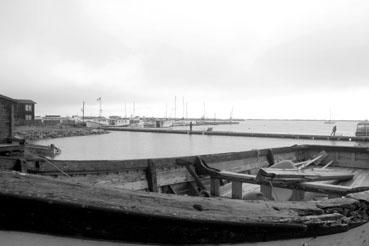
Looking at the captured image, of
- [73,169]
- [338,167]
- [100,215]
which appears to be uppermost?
[100,215]

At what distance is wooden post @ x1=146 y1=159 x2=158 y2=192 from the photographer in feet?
21.8

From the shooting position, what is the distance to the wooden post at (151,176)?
664cm

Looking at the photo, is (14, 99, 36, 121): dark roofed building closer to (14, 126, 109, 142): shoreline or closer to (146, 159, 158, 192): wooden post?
(14, 126, 109, 142): shoreline

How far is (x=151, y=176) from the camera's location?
22.2ft

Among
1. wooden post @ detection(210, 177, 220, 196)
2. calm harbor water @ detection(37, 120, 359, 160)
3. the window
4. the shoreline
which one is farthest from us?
the window

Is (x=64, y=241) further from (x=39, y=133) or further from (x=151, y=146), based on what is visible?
(x=39, y=133)

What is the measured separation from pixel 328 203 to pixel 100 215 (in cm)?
205

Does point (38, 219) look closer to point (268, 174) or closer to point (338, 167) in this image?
point (268, 174)

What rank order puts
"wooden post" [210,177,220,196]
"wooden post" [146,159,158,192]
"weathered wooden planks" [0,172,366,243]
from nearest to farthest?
"weathered wooden planks" [0,172,366,243]
"wooden post" [146,159,158,192]
"wooden post" [210,177,220,196]

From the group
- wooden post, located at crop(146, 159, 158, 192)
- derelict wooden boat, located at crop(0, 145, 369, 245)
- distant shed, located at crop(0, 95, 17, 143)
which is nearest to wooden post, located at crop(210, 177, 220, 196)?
wooden post, located at crop(146, 159, 158, 192)

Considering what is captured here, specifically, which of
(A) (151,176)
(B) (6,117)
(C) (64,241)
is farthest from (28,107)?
(C) (64,241)

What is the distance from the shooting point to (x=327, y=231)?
244 cm

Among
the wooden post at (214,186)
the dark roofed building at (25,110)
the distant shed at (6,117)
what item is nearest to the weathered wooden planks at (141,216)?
the wooden post at (214,186)

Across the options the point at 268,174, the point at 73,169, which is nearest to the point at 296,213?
the point at 268,174
